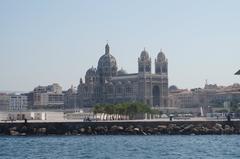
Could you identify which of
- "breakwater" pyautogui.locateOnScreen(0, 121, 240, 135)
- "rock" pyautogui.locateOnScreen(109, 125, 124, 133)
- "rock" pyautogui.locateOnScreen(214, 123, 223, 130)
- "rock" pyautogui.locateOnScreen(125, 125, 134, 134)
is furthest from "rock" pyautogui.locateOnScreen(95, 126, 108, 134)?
"rock" pyautogui.locateOnScreen(214, 123, 223, 130)

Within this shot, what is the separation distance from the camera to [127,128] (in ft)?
240

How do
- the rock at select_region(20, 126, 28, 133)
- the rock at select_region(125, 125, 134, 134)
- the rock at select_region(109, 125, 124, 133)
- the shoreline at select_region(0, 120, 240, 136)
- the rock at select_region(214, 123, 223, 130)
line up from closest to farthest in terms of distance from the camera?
the rock at select_region(214, 123, 223, 130) < the shoreline at select_region(0, 120, 240, 136) < the rock at select_region(125, 125, 134, 134) < the rock at select_region(109, 125, 124, 133) < the rock at select_region(20, 126, 28, 133)

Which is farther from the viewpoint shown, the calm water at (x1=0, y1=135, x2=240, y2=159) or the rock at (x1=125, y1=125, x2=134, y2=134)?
the rock at (x1=125, y1=125, x2=134, y2=134)

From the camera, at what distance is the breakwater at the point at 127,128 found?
7150cm

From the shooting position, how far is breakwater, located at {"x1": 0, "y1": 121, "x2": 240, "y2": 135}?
7150 cm

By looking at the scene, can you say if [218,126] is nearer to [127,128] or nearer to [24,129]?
[127,128]

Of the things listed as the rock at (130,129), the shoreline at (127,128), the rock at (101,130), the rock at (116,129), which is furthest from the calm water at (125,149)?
the rock at (101,130)

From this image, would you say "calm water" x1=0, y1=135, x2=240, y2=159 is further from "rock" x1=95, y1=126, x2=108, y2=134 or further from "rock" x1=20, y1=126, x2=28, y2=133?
"rock" x1=20, y1=126, x2=28, y2=133

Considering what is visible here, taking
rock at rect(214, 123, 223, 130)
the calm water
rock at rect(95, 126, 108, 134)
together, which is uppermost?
rock at rect(214, 123, 223, 130)

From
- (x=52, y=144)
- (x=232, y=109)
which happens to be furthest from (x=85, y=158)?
(x=232, y=109)

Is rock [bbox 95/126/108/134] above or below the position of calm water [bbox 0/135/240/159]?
above

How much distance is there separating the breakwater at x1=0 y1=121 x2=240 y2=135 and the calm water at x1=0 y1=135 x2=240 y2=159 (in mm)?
10408

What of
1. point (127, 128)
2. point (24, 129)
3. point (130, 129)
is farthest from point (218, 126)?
point (24, 129)

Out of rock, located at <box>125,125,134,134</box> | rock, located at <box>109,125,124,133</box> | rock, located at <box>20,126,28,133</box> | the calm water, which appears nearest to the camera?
the calm water
